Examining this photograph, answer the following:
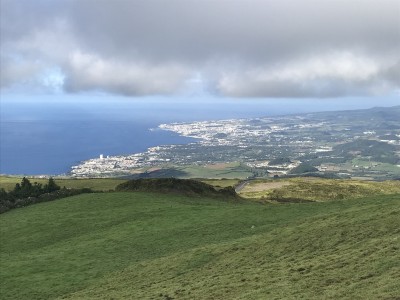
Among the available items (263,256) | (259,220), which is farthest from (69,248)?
(263,256)

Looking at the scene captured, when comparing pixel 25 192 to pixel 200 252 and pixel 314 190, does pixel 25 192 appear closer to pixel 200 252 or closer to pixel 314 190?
pixel 200 252

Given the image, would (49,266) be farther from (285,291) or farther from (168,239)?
(285,291)

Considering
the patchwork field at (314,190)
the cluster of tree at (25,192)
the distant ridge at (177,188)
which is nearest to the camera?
the distant ridge at (177,188)

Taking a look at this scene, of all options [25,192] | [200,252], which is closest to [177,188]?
[25,192]

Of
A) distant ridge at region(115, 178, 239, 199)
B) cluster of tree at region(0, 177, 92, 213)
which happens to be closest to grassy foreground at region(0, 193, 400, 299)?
distant ridge at region(115, 178, 239, 199)

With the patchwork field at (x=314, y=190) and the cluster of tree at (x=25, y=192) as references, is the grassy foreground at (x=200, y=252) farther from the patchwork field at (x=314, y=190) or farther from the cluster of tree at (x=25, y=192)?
the patchwork field at (x=314, y=190)

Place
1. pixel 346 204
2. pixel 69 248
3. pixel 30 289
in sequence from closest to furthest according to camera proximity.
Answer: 1. pixel 30 289
2. pixel 69 248
3. pixel 346 204

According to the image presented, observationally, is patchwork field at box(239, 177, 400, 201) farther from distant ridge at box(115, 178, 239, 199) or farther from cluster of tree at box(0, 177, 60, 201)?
cluster of tree at box(0, 177, 60, 201)

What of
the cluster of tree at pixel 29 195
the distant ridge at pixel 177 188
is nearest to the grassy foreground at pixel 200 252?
the distant ridge at pixel 177 188
